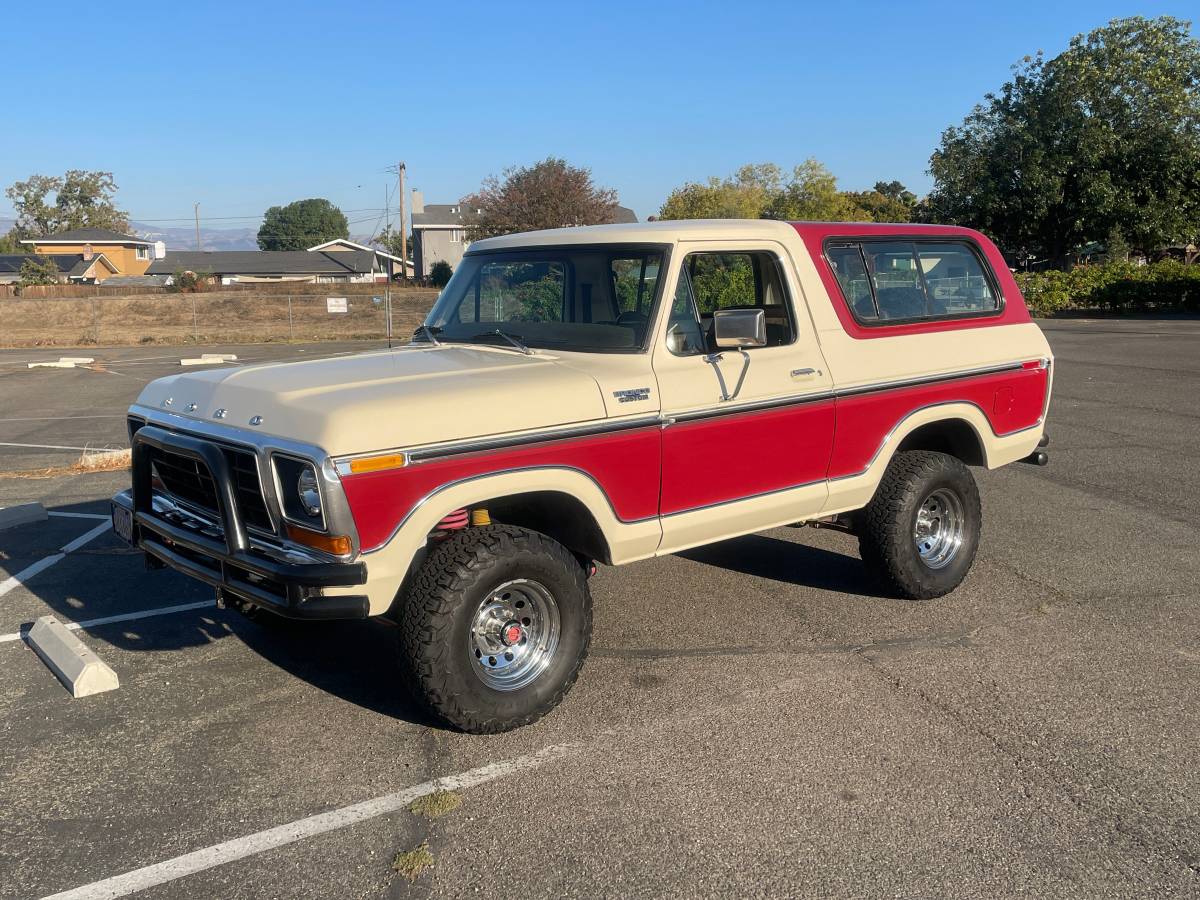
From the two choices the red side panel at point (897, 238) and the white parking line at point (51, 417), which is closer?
the red side panel at point (897, 238)

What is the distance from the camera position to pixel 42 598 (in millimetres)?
6305

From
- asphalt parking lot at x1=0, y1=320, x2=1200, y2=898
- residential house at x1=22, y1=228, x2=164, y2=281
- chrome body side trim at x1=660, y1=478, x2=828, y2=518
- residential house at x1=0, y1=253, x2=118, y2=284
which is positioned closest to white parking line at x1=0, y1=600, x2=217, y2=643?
asphalt parking lot at x1=0, y1=320, x2=1200, y2=898

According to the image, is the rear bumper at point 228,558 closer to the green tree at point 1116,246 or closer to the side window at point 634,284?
the side window at point 634,284

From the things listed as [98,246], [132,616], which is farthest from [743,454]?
[98,246]

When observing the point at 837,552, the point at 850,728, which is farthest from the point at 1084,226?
the point at 850,728

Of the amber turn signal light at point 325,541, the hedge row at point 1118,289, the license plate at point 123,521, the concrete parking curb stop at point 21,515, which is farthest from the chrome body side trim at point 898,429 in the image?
the hedge row at point 1118,289

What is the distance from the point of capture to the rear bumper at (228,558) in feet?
12.7

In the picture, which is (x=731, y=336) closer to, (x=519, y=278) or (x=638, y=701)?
(x=519, y=278)

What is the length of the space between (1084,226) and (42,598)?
4237cm

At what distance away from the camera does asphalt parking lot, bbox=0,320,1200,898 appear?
3.43 m

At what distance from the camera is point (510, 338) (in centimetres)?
523

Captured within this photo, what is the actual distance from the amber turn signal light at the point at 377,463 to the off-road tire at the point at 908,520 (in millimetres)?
2986

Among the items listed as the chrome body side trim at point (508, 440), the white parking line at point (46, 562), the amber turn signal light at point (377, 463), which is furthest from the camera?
the white parking line at point (46, 562)

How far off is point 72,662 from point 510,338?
2.65 m
